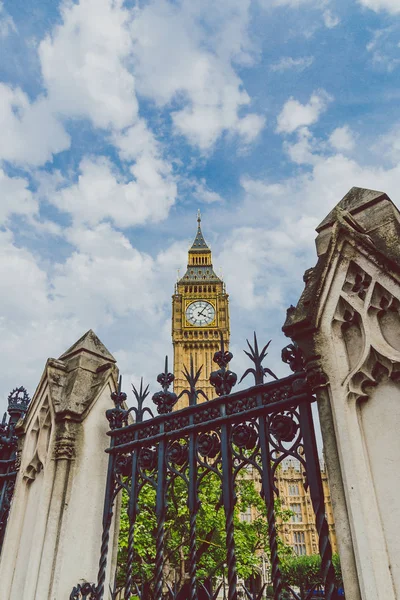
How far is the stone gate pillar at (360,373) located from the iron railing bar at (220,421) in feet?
0.73

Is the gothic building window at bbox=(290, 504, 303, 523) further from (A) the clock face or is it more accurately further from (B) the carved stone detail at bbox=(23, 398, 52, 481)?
(B) the carved stone detail at bbox=(23, 398, 52, 481)

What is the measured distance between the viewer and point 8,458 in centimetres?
486

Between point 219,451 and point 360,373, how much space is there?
1.17 meters

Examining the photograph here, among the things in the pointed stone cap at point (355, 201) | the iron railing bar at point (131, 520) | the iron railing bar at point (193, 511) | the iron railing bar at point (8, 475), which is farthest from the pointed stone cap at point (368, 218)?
the iron railing bar at point (8, 475)

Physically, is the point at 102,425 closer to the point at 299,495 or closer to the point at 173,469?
the point at 173,469

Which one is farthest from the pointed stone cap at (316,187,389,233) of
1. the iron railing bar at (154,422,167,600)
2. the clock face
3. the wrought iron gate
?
the clock face

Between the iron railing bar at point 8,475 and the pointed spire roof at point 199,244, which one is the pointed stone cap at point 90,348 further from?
the pointed spire roof at point 199,244

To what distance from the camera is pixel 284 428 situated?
2.86 m

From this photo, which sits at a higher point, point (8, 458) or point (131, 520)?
point (8, 458)

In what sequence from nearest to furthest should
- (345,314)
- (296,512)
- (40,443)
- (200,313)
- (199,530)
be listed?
1. (345,314)
2. (40,443)
3. (199,530)
4. (296,512)
5. (200,313)

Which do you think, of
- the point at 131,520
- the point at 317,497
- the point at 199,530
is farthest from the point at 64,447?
the point at 199,530

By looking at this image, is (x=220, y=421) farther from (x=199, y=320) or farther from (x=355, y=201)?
(x=199, y=320)

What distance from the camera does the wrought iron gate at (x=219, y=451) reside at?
273 centimetres

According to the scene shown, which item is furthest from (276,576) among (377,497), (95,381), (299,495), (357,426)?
(299,495)
